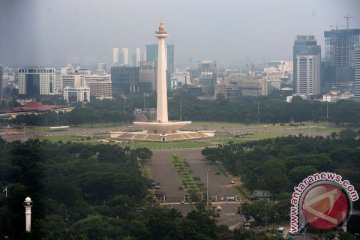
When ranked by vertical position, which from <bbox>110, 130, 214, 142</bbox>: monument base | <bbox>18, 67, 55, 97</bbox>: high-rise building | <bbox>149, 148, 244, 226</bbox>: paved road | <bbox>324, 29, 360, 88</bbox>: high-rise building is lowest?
<bbox>149, 148, 244, 226</bbox>: paved road

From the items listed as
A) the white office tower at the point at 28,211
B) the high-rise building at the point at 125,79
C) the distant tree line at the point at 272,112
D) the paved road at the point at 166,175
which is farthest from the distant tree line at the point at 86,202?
the high-rise building at the point at 125,79

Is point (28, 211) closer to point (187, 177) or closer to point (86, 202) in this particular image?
point (86, 202)

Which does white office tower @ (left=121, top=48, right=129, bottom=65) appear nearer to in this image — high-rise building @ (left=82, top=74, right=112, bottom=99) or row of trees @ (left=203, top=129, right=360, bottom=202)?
high-rise building @ (left=82, top=74, right=112, bottom=99)

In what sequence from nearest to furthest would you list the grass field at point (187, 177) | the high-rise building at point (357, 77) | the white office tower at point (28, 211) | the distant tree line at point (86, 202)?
the white office tower at point (28, 211)
the distant tree line at point (86, 202)
the grass field at point (187, 177)
the high-rise building at point (357, 77)

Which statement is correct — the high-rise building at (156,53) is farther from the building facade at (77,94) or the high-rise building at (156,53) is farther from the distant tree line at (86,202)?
the distant tree line at (86,202)

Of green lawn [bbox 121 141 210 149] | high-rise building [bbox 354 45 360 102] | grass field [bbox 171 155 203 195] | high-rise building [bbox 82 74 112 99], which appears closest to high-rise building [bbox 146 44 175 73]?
high-rise building [bbox 82 74 112 99]

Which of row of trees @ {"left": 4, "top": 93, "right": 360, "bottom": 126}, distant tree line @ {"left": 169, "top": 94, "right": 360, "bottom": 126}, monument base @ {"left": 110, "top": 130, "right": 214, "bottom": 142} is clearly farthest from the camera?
distant tree line @ {"left": 169, "top": 94, "right": 360, "bottom": 126}
